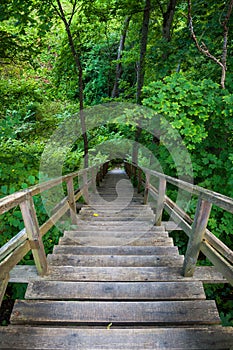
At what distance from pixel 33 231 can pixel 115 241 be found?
55.7 inches

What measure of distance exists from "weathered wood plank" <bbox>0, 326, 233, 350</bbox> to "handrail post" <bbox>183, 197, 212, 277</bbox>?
619mm

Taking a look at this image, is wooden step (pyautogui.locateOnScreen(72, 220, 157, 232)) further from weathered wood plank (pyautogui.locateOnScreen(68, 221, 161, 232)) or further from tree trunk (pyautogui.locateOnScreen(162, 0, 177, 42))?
tree trunk (pyautogui.locateOnScreen(162, 0, 177, 42))

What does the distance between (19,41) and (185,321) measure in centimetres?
600

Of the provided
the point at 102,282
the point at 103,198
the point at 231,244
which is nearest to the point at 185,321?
the point at 102,282

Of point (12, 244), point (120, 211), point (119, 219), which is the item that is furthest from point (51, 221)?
point (120, 211)

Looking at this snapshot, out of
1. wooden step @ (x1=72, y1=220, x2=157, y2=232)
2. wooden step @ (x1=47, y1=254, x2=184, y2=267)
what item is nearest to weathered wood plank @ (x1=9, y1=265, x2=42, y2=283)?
wooden step @ (x1=47, y1=254, x2=184, y2=267)

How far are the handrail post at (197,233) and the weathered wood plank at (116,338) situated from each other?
0.62 meters

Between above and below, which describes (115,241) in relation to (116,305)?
below

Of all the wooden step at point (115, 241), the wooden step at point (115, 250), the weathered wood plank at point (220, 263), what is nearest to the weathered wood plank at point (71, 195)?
the wooden step at point (115, 241)

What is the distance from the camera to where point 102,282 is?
2.17m

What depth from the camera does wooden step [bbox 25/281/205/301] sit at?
1.97 meters

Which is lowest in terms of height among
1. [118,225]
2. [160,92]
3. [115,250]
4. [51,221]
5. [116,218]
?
[116,218]

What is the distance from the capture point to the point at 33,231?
6.66 feet

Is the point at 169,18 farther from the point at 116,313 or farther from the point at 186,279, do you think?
the point at 116,313
